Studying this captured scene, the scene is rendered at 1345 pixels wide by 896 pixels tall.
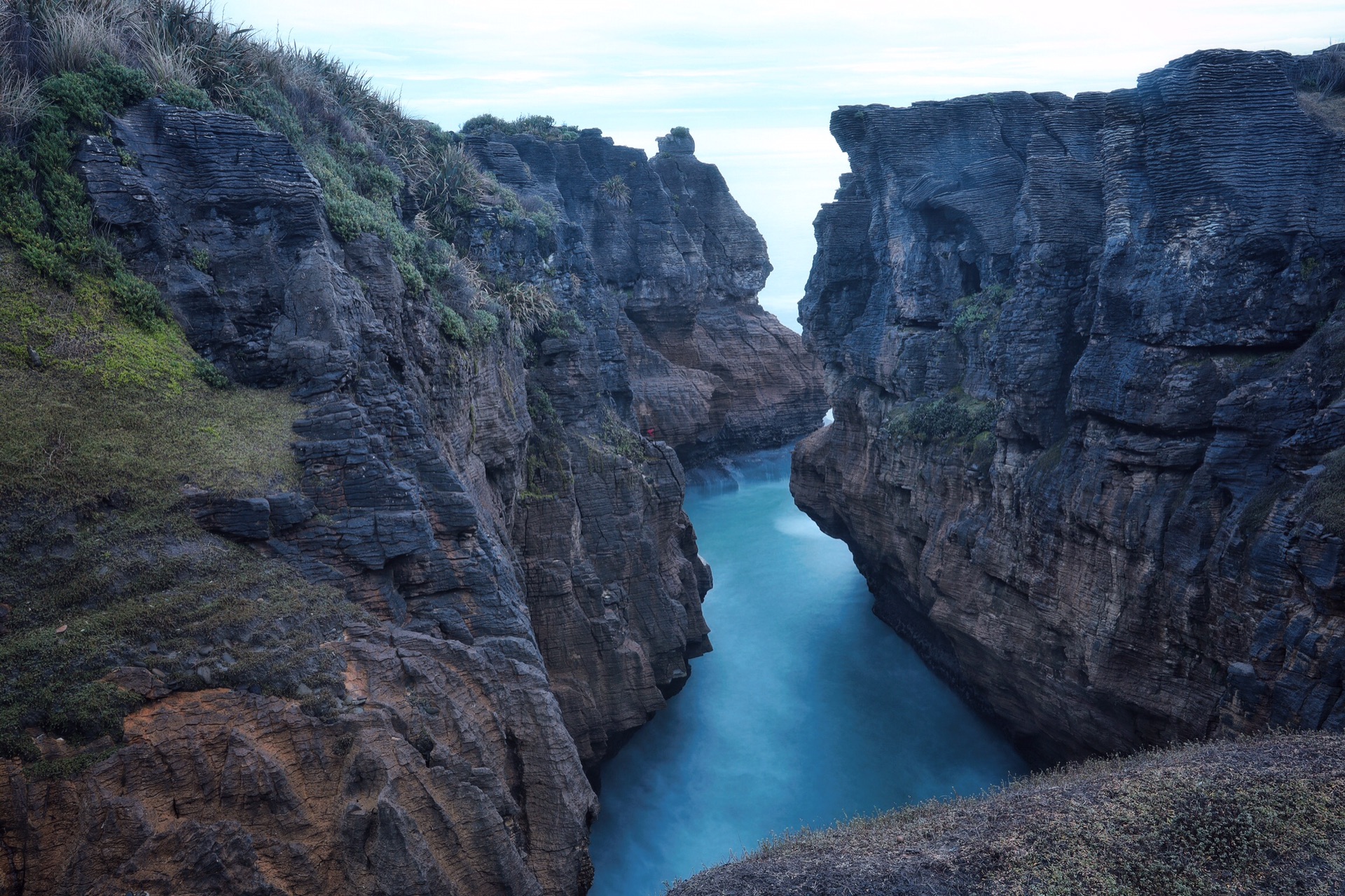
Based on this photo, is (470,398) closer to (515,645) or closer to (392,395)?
(392,395)

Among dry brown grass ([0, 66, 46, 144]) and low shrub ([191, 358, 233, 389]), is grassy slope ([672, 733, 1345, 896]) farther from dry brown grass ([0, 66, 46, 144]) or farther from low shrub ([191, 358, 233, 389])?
dry brown grass ([0, 66, 46, 144])

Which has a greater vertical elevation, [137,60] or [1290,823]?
[137,60]

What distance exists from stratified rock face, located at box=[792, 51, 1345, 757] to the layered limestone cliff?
752cm

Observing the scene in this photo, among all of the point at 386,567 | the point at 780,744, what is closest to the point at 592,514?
the point at 780,744

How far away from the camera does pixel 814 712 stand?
22219 mm

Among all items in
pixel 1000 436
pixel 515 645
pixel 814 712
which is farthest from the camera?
pixel 814 712

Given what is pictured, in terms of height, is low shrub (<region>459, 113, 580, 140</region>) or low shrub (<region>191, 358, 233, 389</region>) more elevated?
low shrub (<region>459, 113, 580, 140</region>)

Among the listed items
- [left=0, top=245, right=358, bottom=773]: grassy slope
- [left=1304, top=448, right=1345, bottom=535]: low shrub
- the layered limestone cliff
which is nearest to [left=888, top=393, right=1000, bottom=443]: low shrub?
the layered limestone cliff

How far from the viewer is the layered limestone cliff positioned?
28.6ft

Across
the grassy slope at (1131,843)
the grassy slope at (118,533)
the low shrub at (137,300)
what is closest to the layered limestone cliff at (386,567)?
the grassy slope at (118,533)

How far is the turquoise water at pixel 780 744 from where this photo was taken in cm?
1773

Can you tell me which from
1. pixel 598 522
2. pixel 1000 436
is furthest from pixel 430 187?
pixel 1000 436

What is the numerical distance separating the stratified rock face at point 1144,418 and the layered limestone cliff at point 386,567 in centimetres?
752

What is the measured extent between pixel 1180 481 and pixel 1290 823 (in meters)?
6.73
